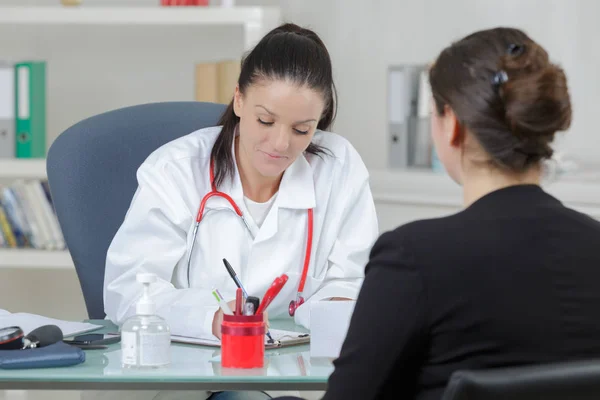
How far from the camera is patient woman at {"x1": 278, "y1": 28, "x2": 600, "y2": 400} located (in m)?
1.02

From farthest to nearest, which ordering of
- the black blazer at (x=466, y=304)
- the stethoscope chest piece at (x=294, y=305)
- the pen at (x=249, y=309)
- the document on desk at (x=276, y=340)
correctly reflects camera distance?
the stethoscope chest piece at (x=294, y=305) < the document on desk at (x=276, y=340) < the pen at (x=249, y=309) < the black blazer at (x=466, y=304)

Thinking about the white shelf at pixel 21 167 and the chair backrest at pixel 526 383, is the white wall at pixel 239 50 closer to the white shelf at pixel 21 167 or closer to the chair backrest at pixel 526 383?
the white shelf at pixel 21 167

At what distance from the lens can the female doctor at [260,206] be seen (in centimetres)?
183

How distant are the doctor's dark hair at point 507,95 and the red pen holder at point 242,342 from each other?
0.47m

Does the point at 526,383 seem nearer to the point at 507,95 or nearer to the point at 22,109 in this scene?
the point at 507,95

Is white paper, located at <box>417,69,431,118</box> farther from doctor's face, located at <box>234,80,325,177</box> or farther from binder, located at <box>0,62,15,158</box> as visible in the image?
binder, located at <box>0,62,15,158</box>

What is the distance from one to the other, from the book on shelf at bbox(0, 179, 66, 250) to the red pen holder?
6.89 ft

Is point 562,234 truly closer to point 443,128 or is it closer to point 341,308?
point 443,128

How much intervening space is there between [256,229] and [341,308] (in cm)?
57

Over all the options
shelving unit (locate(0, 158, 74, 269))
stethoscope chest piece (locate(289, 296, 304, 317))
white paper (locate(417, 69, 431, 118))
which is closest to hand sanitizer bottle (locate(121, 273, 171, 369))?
stethoscope chest piece (locate(289, 296, 304, 317))

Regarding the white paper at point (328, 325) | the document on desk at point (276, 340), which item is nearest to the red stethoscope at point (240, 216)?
the document on desk at point (276, 340)

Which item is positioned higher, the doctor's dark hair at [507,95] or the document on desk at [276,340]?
the doctor's dark hair at [507,95]

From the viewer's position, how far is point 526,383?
0.87 m

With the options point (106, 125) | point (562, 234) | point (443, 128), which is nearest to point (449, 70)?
point (443, 128)
